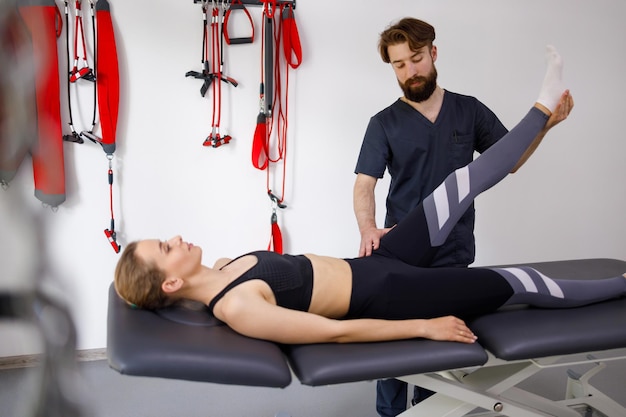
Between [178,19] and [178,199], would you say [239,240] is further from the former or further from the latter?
[178,19]

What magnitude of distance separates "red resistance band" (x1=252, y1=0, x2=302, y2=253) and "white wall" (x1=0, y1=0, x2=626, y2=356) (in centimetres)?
5

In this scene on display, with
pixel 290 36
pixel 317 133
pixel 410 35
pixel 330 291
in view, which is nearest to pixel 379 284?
pixel 330 291

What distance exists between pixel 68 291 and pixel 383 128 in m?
1.60

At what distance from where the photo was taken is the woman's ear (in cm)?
149

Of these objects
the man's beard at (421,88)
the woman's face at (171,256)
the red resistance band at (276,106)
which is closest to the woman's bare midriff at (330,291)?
the woman's face at (171,256)

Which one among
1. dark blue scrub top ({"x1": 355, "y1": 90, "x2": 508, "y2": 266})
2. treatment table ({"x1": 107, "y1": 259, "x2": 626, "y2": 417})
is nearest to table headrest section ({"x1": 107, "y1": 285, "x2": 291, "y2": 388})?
treatment table ({"x1": 107, "y1": 259, "x2": 626, "y2": 417})

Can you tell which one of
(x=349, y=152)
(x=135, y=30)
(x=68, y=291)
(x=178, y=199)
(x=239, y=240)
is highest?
(x=135, y=30)

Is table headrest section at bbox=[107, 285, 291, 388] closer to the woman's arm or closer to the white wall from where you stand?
the woman's arm

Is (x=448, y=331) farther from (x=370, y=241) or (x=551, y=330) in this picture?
(x=370, y=241)

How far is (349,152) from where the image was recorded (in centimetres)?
281

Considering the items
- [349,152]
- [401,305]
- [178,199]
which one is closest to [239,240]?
[178,199]

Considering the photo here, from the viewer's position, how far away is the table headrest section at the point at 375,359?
1303 mm

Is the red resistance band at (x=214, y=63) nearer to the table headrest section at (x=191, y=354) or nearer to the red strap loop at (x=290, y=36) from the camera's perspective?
the red strap loop at (x=290, y=36)

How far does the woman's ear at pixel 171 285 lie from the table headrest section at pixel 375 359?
33cm
